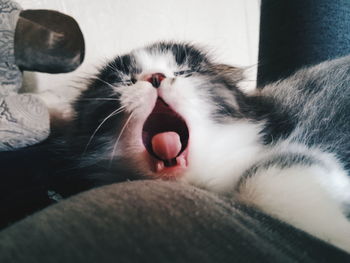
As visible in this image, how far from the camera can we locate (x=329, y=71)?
0.83 meters

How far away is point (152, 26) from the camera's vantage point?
1288mm

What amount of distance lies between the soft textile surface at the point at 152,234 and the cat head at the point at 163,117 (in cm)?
28

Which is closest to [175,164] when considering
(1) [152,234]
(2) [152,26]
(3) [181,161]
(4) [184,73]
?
(3) [181,161]

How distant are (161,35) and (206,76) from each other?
0.57m

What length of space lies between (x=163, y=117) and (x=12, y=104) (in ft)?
0.94

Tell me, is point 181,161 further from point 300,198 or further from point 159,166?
point 300,198

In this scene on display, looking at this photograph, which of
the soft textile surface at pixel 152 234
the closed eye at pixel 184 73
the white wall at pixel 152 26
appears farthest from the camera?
the white wall at pixel 152 26

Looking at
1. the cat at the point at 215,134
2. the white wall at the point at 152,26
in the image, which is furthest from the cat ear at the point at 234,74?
the white wall at the point at 152,26

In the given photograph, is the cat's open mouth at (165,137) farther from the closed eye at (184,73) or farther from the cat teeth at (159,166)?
the closed eye at (184,73)

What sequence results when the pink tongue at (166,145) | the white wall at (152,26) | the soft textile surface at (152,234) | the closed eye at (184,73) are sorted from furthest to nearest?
1. the white wall at (152,26)
2. the closed eye at (184,73)
3. the pink tongue at (166,145)
4. the soft textile surface at (152,234)

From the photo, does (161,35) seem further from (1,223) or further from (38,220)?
(38,220)

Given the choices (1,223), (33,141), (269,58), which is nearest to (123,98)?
(33,141)

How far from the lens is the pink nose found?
68 cm

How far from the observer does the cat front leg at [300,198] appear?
0.50 metres
